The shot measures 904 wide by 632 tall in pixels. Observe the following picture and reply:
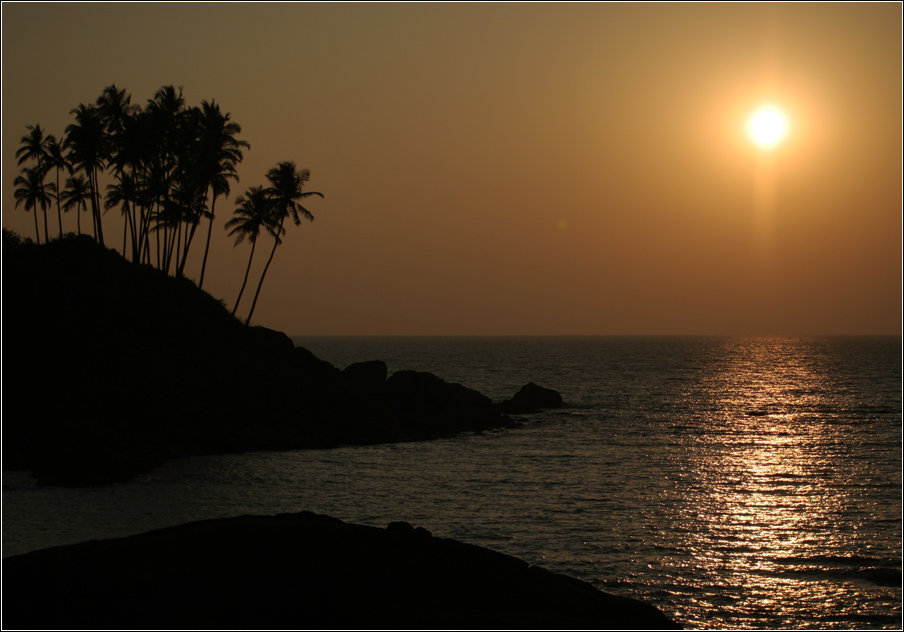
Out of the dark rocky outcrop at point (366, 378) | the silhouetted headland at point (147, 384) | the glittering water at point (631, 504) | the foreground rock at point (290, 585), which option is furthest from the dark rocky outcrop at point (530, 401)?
the foreground rock at point (290, 585)

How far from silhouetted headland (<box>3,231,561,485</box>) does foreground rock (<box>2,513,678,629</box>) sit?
2577 cm

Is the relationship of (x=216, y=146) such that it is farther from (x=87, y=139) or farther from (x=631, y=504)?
(x=631, y=504)

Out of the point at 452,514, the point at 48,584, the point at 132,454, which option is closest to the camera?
the point at 48,584

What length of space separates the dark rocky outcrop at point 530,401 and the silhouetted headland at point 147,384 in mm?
12466

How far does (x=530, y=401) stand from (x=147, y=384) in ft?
140

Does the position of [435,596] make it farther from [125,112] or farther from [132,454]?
[125,112]

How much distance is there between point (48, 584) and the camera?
12516 millimetres

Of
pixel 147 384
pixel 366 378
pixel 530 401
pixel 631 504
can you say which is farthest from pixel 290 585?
pixel 530 401

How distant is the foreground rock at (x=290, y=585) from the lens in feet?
38.7

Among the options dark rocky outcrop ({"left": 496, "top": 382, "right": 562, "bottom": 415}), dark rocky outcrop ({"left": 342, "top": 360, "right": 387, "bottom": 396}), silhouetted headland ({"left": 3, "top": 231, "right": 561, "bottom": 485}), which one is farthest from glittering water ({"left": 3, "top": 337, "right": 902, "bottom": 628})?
dark rocky outcrop ({"left": 496, "top": 382, "right": 562, "bottom": 415})

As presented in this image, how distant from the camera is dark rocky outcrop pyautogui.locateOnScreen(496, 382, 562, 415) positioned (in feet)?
264

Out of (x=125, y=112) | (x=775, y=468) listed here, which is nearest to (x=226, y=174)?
(x=125, y=112)

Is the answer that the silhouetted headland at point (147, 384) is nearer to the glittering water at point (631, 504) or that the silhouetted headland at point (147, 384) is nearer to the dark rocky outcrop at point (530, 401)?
the glittering water at point (631, 504)

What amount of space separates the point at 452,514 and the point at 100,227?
47383mm
